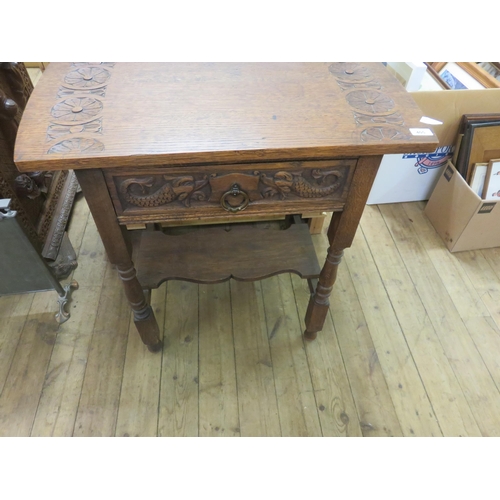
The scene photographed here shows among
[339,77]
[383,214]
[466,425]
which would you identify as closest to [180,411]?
[466,425]

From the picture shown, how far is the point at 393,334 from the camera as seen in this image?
1.25 m

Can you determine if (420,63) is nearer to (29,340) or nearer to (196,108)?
(196,108)

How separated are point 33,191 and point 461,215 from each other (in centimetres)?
151

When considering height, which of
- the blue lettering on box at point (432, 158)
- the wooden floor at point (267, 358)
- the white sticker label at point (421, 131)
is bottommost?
the wooden floor at point (267, 358)

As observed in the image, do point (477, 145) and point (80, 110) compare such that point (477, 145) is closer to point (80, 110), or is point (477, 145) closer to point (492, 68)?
point (492, 68)

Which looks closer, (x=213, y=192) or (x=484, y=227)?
(x=213, y=192)

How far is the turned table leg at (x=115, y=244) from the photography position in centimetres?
69

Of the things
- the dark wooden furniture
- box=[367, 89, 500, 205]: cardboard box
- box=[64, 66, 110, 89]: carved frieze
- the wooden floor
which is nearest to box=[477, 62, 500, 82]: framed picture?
box=[367, 89, 500, 205]: cardboard box

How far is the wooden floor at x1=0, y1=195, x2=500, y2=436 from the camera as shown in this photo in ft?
3.50

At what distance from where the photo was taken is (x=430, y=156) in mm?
1483

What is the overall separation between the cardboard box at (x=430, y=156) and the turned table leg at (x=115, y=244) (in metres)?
1.05

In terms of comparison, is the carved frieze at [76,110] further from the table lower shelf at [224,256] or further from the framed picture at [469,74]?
the framed picture at [469,74]

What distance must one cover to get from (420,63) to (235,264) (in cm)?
100

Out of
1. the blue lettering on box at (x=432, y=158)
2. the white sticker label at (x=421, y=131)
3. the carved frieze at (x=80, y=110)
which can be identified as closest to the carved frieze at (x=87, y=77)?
the carved frieze at (x=80, y=110)
